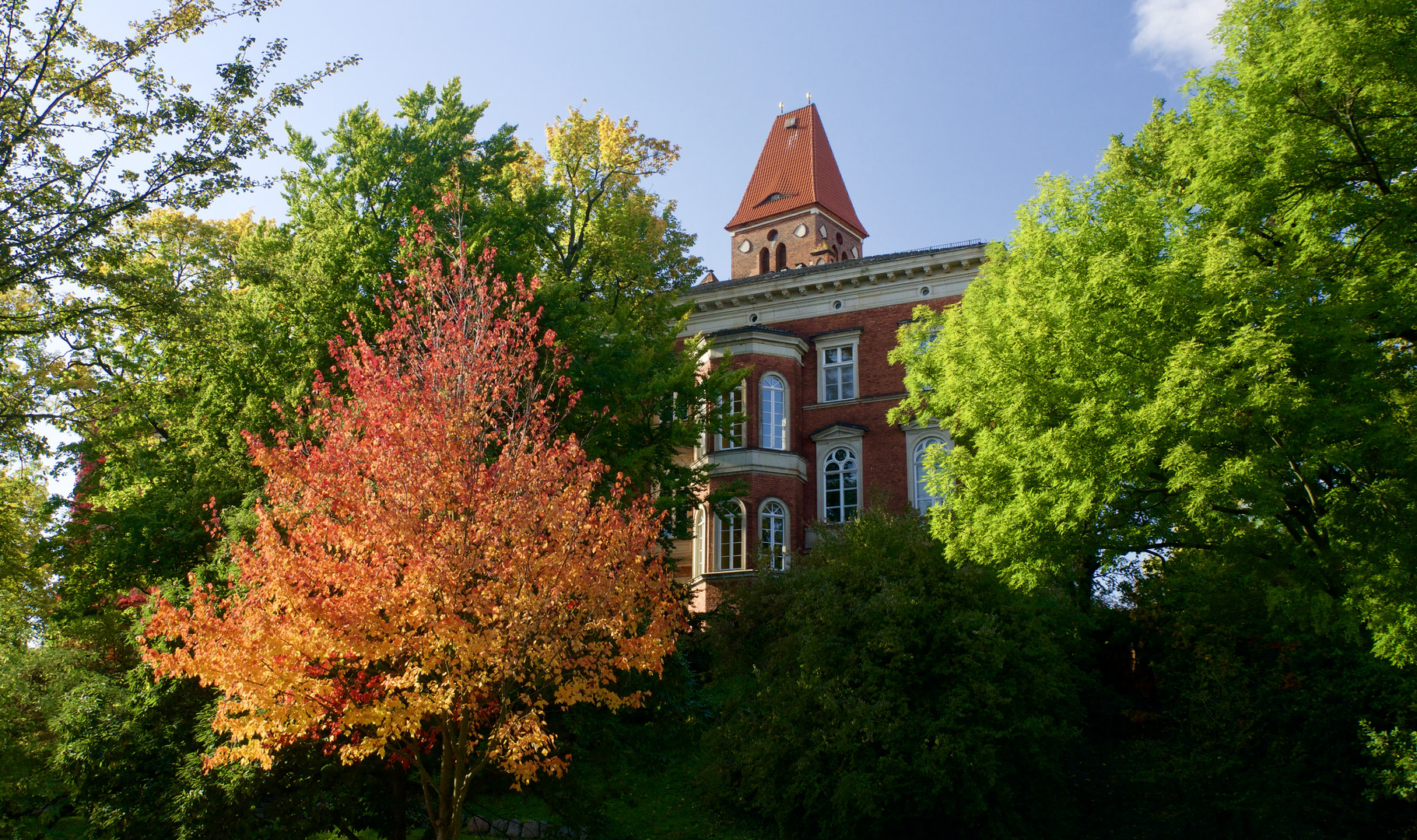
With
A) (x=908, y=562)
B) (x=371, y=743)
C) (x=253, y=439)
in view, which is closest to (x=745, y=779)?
(x=908, y=562)

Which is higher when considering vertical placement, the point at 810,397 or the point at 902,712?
the point at 810,397

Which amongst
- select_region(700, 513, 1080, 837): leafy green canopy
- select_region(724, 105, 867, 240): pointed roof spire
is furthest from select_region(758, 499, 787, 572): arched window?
select_region(724, 105, 867, 240): pointed roof spire

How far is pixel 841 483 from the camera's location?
3189cm

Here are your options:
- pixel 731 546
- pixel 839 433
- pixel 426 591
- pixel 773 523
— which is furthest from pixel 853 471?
pixel 426 591

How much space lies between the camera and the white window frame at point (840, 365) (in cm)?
3269

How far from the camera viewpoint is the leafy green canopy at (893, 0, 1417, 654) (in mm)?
13250

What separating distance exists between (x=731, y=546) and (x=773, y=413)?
465 cm

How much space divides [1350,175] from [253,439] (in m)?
15.3

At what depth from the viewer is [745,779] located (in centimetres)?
1652

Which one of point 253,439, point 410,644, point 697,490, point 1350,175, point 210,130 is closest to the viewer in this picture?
point 410,644

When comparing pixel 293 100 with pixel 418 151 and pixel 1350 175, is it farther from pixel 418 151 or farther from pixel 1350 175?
pixel 1350 175

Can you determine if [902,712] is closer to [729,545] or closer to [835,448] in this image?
[729,545]

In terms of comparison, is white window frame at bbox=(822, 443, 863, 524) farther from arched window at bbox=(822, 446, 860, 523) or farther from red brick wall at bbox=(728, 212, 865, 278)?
red brick wall at bbox=(728, 212, 865, 278)

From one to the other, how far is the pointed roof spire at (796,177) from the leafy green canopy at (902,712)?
35935mm
